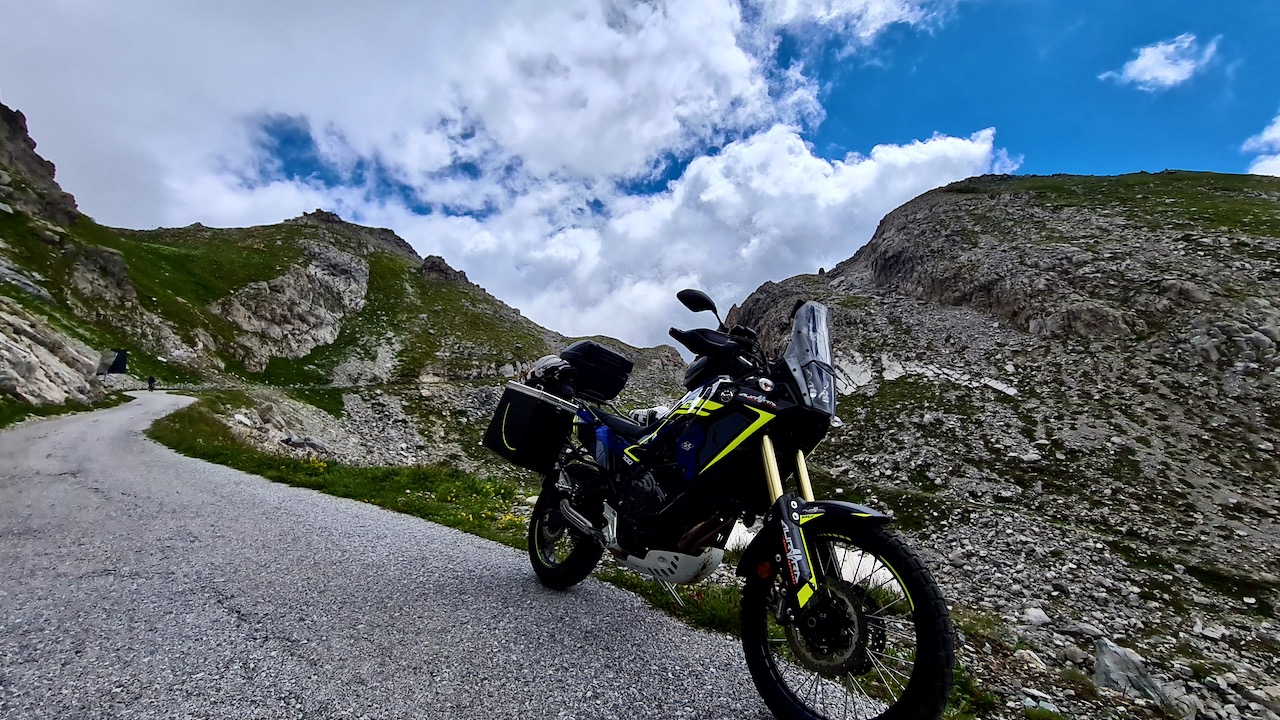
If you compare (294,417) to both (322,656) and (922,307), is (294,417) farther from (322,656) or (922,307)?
(922,307)

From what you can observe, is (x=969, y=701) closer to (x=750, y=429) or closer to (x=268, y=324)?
(x=750, y=429)

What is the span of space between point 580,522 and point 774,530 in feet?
7.50

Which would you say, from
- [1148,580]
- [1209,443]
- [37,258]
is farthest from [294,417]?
[1209,443]

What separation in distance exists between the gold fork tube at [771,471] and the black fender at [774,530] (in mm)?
101

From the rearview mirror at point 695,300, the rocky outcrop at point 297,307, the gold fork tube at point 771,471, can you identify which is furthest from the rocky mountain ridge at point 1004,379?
the rearview mirror at point 695,300

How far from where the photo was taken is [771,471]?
357cm

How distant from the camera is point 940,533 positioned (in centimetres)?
2130

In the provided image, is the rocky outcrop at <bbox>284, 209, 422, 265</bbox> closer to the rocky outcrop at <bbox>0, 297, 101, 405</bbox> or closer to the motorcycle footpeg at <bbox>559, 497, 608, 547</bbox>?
the rocky outcrop at <bbox>0, 297, 101, 405</bbox>

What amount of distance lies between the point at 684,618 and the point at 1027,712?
2859 mm

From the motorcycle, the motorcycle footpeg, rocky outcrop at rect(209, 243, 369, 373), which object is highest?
rocky outcrop at rect(209, 243, 369, 373)

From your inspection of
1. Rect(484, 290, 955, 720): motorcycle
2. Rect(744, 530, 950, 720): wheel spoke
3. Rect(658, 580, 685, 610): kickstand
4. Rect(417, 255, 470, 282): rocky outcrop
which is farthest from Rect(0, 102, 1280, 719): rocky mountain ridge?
Rect(417, 255, 470, 282): rocky outcrop

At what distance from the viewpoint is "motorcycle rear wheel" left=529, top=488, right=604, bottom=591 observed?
214 inches

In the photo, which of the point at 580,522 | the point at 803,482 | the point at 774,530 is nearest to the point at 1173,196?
the point at 803,482

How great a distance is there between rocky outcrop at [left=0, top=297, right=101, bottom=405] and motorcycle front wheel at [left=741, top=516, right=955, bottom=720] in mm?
30892
